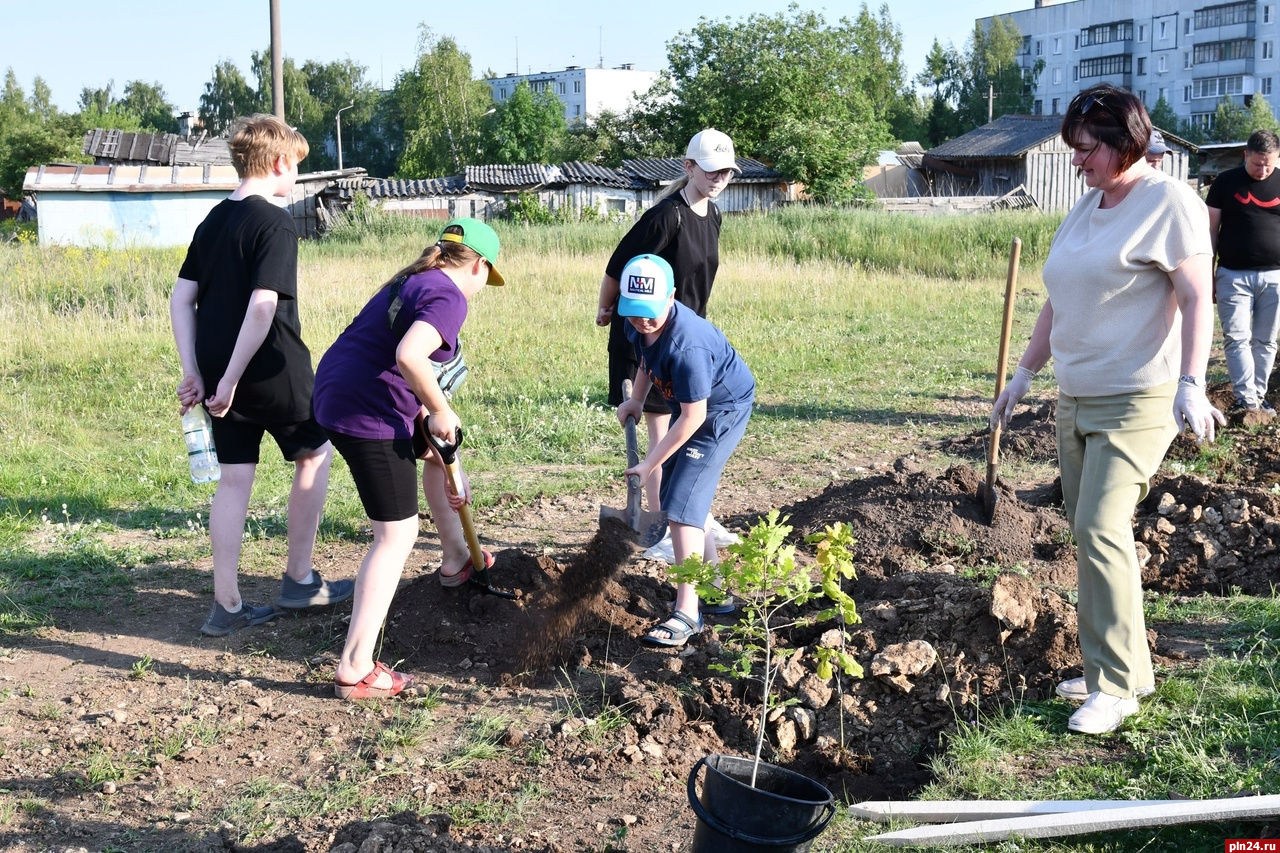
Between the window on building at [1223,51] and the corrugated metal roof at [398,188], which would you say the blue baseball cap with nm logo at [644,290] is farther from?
the window on building at [1223,51]

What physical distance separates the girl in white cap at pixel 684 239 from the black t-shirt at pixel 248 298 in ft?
4.72

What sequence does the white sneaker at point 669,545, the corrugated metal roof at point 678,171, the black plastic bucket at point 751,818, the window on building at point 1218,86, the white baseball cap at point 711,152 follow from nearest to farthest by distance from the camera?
the black plastic bucket at point 751,818 < the white baseball cap at point 711,152 < the white sneaker at point 669,545 < the corrugated metal roof at point 678,171 < the window on building at point 1218,86

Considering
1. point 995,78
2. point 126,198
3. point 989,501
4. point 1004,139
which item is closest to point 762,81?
point 1004,139

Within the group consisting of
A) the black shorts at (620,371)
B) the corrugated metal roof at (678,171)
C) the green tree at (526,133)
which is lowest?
the black shorts at (620,371)

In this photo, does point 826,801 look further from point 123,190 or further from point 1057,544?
point 123,190

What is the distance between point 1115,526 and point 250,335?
3.11m

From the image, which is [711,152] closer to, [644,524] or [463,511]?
[644,524]

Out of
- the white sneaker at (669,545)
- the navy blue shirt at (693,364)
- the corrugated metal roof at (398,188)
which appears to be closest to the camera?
the navy blue shirt at (693,364)

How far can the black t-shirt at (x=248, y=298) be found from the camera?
13.5ft

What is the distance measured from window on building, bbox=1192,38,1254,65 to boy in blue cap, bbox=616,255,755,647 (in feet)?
264

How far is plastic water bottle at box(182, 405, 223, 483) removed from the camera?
4473 millimetres

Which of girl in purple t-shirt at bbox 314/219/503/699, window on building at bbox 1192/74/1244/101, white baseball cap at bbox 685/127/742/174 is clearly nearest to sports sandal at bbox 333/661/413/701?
girl in purple t-shirt at bbox 314/219/503/699

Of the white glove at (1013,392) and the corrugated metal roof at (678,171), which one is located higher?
the corrugated metal roof at (678,171)

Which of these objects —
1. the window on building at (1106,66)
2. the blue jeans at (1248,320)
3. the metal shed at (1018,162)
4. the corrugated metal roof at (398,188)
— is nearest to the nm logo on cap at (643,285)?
the blue jeans at (1248,320)
